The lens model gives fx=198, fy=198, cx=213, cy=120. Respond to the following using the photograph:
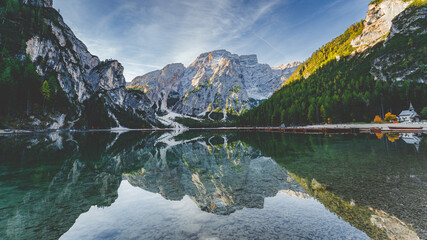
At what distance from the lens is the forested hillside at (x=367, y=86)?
4158 inches

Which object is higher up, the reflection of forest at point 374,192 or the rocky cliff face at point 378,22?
the rocky cliff face at point 378,22

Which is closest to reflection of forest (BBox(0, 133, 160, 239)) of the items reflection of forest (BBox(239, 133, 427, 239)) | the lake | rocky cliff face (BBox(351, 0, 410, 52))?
the lake

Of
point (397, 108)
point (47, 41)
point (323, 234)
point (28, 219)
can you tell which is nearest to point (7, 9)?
point (47, 41)

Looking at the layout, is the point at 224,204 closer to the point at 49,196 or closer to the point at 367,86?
the point at 49,196

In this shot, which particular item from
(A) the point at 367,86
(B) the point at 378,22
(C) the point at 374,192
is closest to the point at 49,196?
(C) the point at 374,192

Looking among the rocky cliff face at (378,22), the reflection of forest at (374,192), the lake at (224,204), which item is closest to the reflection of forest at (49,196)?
the lake at (224,204)

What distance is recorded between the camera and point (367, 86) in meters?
131

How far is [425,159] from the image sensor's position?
16.4m

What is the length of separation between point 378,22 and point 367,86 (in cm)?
10310

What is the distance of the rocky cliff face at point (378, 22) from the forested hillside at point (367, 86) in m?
11.6

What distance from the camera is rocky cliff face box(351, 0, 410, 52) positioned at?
175 meters

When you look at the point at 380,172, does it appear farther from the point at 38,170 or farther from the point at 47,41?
the point at 47,41

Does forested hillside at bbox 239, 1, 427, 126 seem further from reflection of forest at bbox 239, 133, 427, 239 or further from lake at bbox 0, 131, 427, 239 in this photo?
lake at bbox 0, 131, 427, 239

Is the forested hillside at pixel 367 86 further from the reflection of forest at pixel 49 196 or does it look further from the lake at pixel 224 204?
the reflection of forest at pixel 49 196
